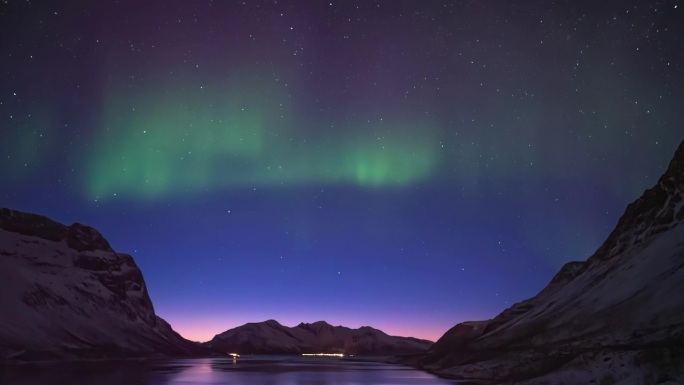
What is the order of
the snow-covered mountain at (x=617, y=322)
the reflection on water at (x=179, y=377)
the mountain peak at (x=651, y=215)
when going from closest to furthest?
the snow-covered mountain at (x=617, y=322) < the reflection on water at (x=179, y=377) < the mountain peak at (x=651, y=215)

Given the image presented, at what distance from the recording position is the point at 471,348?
406ft

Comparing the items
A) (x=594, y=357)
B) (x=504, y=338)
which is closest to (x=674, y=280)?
(x=594, y=357)

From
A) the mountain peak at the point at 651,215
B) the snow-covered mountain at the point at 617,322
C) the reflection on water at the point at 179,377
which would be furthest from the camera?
the mountain peak at the point at 651,215

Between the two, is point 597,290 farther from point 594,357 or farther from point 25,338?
point 25,338

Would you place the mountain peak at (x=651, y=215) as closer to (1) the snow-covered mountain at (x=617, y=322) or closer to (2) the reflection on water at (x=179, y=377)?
(1) the snow-covered mountain at (x=617, y=322)

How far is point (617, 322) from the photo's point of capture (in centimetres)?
7750

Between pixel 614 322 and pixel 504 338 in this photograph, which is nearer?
pixel 614 322

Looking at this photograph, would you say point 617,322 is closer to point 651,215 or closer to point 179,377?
point 651,215

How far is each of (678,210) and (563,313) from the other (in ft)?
107

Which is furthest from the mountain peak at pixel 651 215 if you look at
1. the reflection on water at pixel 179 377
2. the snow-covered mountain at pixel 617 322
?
the reflection on water at pixel 179 377

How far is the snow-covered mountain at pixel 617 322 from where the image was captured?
39375 mm

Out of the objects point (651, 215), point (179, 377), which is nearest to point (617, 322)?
point (651, 215)

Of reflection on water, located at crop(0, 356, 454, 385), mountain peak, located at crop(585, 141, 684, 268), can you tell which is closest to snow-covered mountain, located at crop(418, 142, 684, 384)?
mountain peak, located at crop(585, 141, 684, 268)

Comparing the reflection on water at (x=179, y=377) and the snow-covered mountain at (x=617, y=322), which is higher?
the snow-covered mountain at (x=617, y=322)
